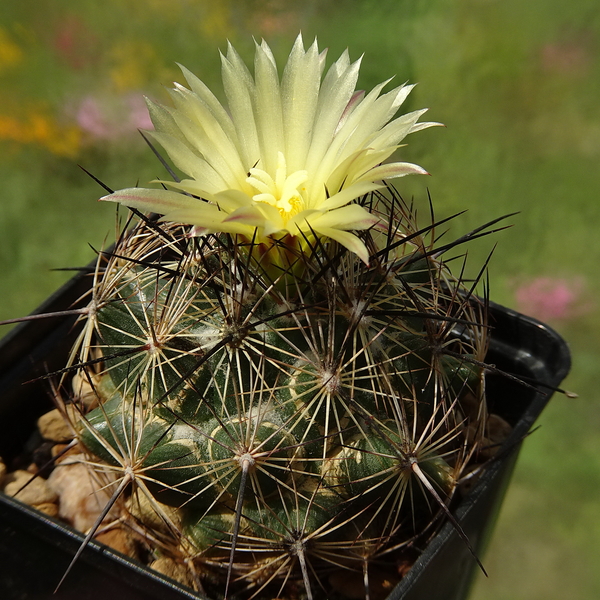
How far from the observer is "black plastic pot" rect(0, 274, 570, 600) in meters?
0.62

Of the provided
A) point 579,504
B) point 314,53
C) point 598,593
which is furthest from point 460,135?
point 314,53

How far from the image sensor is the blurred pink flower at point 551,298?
1.47m

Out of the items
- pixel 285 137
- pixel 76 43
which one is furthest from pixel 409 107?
pixel 285 137

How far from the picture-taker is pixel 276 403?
609 millimetres

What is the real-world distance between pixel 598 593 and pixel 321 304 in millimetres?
828

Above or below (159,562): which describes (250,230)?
above

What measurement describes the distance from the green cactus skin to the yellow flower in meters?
0.05

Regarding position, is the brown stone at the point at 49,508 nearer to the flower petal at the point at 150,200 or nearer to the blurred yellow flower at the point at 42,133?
the flower petal at the point at 150,200

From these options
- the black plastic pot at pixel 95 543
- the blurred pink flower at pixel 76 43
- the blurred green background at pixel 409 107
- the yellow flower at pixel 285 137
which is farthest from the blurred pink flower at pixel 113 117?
the yellow flower at pixel 285 137

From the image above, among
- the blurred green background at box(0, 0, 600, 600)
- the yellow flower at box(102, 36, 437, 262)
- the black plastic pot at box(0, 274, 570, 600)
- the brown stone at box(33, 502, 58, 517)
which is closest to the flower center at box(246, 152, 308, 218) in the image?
the yellow flower at box(102, 36, 437, 262)

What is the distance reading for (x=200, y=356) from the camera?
2.02 feet

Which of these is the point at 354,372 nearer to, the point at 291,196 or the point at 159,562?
the point at 291,196

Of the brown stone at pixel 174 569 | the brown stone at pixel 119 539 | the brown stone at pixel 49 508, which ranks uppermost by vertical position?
the brown stone at pixel 174 569

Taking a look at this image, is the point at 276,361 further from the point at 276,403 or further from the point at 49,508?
the point at 49,508
